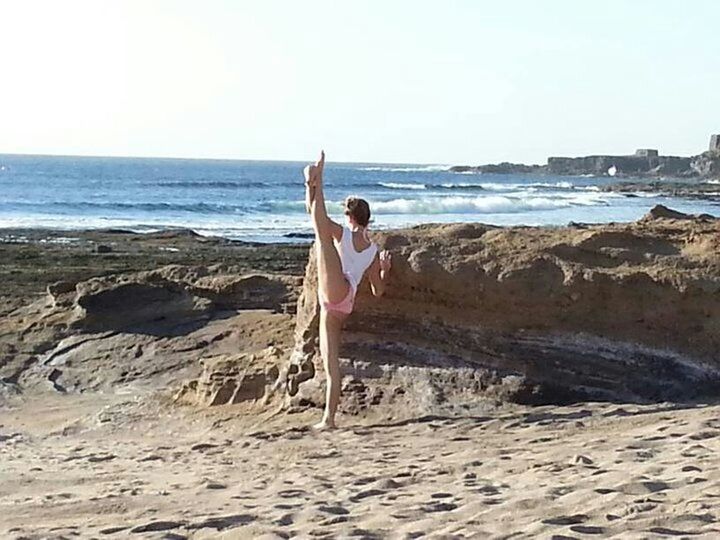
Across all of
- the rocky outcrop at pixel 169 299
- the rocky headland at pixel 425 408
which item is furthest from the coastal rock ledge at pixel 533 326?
the rocky outcrop at pixel 169 299

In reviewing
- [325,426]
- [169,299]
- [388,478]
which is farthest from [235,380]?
[169,299]

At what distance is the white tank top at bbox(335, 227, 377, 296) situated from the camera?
7.07 metres

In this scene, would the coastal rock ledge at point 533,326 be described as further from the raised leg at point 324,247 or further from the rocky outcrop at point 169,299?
the rocky outcrop at point 169,299

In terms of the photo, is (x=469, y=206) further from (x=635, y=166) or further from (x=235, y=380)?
(x=635, y=166)

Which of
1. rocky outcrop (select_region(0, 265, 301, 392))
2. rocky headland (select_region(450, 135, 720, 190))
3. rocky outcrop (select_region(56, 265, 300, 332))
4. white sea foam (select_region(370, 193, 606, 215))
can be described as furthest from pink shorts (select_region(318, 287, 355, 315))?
rocky headland (select_region(450, 135, 720, 190))

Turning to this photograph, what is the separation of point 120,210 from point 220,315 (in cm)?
3454

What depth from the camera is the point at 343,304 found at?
23.5 ft

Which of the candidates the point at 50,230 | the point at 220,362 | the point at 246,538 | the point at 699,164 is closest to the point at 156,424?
the point at 220,362

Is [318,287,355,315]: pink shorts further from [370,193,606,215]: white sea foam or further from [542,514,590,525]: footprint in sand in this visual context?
[370,193,606,215]: white sea foam

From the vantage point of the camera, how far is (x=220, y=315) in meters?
11.5

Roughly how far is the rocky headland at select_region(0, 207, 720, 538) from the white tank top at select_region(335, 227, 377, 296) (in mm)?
563

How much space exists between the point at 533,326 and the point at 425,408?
0.99 m

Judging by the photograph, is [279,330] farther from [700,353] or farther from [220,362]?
[700,353]

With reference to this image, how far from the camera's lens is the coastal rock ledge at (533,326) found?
7.41m
